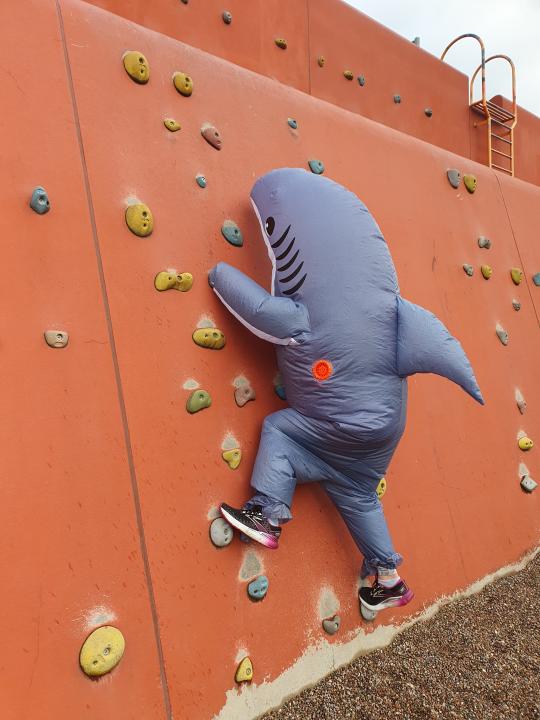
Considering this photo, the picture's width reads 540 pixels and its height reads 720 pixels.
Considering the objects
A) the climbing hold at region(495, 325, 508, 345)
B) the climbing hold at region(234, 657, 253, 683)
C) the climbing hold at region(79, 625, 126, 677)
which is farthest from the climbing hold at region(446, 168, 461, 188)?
the climbing hold at region(79, 625, 126, 677)

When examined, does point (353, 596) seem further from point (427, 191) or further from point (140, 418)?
point (427, 191)

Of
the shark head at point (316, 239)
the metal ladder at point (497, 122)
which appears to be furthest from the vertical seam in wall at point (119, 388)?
the metal ladder at point (497, 122)

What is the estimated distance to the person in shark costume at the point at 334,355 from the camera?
73.3 inches

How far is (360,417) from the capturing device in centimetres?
186

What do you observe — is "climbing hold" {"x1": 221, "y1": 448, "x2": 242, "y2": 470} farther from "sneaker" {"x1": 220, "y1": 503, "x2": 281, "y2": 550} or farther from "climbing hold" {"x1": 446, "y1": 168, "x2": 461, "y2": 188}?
"climbing hold" {"x1": 446, "y1": 168, "x2": 461, "y2": 188}

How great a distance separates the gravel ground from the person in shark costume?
234mm

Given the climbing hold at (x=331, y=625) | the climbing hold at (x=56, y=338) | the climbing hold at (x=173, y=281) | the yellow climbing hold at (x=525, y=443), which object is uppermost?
the climbing hold at (x=173, y=281)

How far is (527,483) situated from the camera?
296 centimetres

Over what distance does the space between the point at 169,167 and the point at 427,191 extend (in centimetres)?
161

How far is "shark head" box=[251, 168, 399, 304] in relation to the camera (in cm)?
193

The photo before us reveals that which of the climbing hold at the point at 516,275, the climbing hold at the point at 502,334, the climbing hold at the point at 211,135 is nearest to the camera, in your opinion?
the climbing hold at the point at 211,135

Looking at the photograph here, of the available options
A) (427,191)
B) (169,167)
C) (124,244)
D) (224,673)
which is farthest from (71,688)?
(427,191)

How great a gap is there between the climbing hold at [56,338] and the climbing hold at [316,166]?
54.5 inches

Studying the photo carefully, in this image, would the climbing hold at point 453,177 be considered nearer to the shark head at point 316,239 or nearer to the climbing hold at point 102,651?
the shark head at point 316,239
